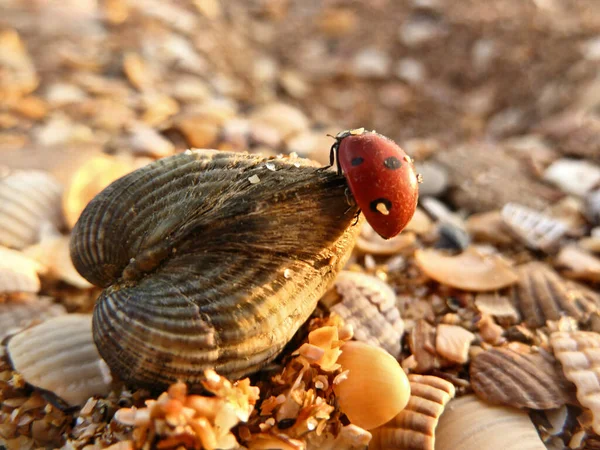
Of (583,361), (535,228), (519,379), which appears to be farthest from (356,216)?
(535,228)

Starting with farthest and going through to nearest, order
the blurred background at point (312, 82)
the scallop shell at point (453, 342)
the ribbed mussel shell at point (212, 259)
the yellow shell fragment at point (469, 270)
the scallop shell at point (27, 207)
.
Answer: the blurred background at point (312, 82), the scallop shell at point (27, 207), the yellow shell fragment at point (469, 270), the scallop shell at point (453, 342), the ribbed mussel shell at point (212, 259)

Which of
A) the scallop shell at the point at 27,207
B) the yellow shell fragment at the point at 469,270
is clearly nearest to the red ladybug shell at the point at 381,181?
the yellow shell fragment at the point at 469,270

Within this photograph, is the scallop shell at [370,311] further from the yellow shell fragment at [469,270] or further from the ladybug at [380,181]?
the ladybug at [380,181]

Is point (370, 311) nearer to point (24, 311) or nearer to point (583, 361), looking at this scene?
point (583, 361)

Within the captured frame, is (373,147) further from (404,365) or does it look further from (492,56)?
(492,56)

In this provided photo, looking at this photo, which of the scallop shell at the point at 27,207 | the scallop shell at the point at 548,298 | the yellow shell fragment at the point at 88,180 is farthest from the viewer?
the yellow shell fragment at the point at 88,180
